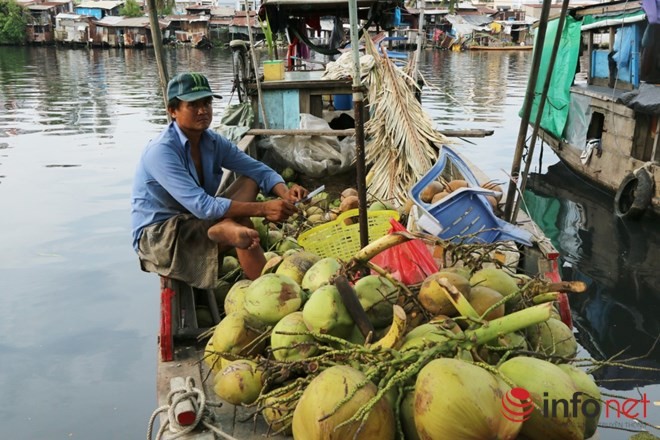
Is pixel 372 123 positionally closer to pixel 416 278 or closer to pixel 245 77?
Answer: pixel 245 77

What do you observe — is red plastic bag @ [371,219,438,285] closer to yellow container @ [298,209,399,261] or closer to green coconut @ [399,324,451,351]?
yellow container @ [298,209,399,261]

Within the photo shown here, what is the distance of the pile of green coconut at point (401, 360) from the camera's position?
1.62 metres

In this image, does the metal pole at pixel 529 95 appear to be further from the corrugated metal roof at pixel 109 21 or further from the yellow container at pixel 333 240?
the corrugated metal roof at pixel 109 21

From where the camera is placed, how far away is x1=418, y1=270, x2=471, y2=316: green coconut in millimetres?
2133

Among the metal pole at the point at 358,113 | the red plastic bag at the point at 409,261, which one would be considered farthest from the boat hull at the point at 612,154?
the metal pole at the point at 358,113

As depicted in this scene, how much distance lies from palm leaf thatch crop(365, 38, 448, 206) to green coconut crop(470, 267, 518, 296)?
334 centimetres

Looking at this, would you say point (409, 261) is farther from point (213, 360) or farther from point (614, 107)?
point (614, 107)

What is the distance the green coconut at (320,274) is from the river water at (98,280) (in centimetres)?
112

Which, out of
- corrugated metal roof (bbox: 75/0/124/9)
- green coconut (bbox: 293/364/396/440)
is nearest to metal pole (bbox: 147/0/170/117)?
green coconut (bbox: 293/364/396/440)

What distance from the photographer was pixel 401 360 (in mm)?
1753

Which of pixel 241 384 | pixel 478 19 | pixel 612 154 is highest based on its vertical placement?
pixel 478 19

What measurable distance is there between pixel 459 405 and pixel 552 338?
0.81 metres

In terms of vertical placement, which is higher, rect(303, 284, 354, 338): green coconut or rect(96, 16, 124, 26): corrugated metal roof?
rect(96, 16, 124, 26): corrugated metal roof

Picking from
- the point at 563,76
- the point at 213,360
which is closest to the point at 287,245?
the point at 213,360
